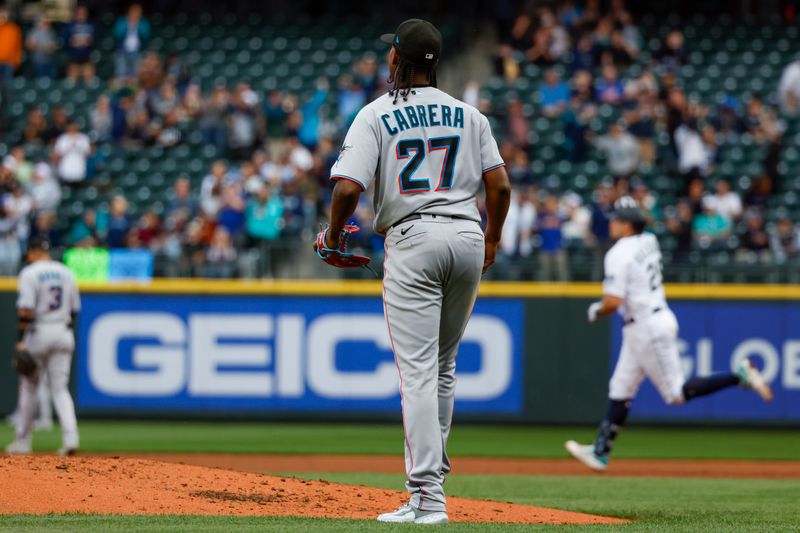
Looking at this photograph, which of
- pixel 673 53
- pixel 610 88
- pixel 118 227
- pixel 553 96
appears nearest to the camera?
pixel 118 227

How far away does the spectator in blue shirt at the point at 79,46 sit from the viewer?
21250 mm

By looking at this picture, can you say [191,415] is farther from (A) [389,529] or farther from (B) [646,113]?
(A) [389,529]

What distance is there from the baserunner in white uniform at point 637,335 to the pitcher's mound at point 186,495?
319 cm

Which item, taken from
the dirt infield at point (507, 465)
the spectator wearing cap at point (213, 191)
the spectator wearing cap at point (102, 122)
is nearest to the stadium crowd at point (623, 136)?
the spectator wearing cap at point (213, 191)

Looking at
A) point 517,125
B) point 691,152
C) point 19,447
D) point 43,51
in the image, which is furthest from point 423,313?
point 43,51

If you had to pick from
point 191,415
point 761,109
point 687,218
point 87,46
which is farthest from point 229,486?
point 87,46

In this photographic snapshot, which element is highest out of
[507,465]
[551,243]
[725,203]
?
[725,203]

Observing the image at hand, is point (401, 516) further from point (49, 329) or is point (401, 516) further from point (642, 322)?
point (49, 329)

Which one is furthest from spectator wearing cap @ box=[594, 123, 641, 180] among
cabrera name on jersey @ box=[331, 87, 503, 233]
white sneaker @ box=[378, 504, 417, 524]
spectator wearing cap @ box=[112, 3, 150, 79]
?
white sneaker @ box=[378, 504, 417, 524]

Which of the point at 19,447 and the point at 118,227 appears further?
the point at 118,227

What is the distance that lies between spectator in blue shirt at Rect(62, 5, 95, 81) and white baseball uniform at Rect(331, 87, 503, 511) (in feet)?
52.8

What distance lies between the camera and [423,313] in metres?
5.93

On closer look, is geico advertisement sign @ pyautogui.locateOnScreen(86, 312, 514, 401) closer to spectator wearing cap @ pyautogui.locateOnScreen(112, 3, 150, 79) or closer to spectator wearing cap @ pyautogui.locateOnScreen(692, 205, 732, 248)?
spectator wearing cap @ pyautogui.locateOnScreen(692, 205, 732, 248)

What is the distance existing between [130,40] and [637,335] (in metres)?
13.1
